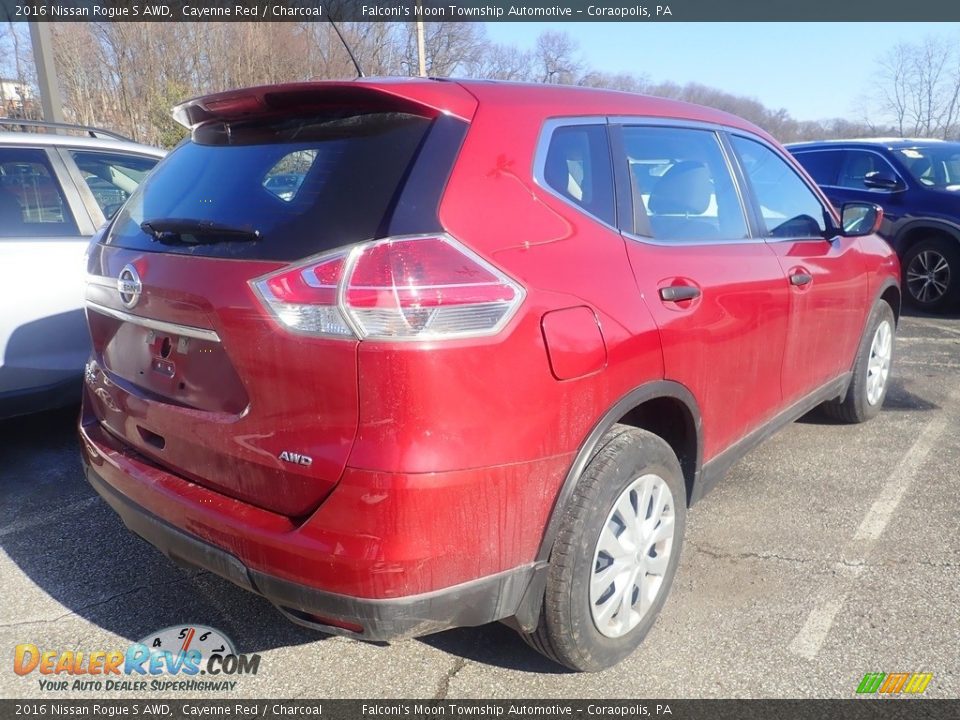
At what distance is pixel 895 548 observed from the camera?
3172mm

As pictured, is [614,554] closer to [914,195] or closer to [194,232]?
[194,232]

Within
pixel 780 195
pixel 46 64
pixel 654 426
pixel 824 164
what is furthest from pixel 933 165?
pixel 46 64

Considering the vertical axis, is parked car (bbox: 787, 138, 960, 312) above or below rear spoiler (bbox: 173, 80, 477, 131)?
below

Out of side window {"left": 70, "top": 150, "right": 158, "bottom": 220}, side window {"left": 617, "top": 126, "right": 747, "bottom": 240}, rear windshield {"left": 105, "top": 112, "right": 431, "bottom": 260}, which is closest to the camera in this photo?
rear windshield {"left": 105, "top": 112, "right": 431, "bottom": 260}

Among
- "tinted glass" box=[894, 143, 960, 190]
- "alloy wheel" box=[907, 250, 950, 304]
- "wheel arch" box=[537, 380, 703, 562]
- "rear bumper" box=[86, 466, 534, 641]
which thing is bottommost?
"alloy wheel" box=[907, 250, 950, 304]

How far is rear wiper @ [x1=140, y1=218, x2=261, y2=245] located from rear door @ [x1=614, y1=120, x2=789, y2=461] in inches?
45.8

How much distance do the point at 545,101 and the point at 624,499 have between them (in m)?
1.25

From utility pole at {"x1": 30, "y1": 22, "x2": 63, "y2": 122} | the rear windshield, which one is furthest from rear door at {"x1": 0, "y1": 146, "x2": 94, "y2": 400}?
utility pole at {"x1": 30, "y1": 22, "x2": 63, "y2": 122}

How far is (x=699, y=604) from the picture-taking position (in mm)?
2787

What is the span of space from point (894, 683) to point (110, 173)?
4613mm

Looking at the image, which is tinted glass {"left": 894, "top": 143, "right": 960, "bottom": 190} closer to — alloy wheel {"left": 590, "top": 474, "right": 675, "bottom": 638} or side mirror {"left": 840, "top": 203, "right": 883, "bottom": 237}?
side mirror {"left": 840, "top": 203, "right": 883, "bottom": 237}

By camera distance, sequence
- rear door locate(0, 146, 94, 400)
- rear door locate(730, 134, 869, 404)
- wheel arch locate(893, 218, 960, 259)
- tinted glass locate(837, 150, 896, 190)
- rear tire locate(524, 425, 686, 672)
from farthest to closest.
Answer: tinted glass locate(837, 150, 896, 190)
wheel arch locate(893, 218, 960, 259)
rear door locate(0, 146, 94, 400)
rear door locate(730, 134, 869, 404)
rear tire locate(524, 425, 686, 672)

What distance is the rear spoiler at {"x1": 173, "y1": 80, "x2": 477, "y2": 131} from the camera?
2.00 meters

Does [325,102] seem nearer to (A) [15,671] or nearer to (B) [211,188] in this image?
(B) [211,188]
